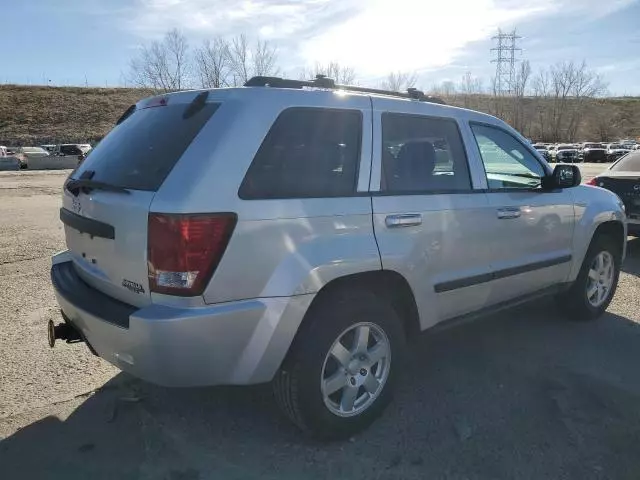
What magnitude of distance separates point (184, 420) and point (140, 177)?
1476 millimetres

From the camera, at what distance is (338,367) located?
301cm

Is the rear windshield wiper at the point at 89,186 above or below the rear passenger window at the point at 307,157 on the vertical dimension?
below

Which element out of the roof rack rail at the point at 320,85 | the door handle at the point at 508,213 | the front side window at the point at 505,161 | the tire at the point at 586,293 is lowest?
the tire at the point at 586,293

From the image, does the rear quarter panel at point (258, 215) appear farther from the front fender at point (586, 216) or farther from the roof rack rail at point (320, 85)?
the front fender at point (586, 216)

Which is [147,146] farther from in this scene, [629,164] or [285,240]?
[629,164]

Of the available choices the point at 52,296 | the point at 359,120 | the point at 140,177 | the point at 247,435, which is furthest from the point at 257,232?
the point at 52,296

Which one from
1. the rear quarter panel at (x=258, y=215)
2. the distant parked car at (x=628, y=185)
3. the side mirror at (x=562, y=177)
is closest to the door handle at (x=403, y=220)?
the rear quarter panel at (x=258, y=215)

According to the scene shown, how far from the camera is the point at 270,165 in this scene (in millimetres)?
2715

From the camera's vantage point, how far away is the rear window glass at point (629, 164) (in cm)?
842

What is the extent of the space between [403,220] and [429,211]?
26cm

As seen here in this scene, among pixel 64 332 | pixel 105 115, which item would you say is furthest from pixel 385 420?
pixel 105 115

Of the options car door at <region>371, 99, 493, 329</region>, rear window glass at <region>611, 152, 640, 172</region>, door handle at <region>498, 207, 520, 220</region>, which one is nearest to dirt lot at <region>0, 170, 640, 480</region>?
car door at <region>371, 99, 493, 329</region>

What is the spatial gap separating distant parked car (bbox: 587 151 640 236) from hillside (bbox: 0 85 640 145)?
33792 millimetres

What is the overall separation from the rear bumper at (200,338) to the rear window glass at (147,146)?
64 cm
